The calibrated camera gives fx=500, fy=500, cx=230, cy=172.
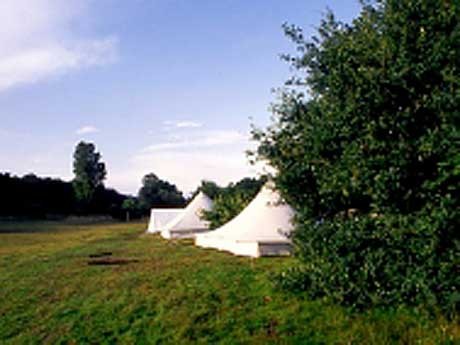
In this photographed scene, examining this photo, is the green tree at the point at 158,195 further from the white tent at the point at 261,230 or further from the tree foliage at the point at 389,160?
the tree foliage at the point at 389,160

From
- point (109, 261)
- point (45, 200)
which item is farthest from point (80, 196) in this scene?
point (109, 261)

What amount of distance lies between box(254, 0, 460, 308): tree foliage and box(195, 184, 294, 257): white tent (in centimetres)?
870

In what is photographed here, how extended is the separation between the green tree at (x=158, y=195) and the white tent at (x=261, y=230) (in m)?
63.0

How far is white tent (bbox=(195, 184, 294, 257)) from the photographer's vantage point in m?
17.7

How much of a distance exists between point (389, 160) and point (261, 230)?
36.9ft

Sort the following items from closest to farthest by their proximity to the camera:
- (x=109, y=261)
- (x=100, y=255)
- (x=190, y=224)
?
(x=109, y=261)
(x=100, y=255)
(x=190, y=224)

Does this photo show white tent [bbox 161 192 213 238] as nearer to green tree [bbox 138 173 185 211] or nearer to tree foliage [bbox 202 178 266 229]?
tree foliage [bbox 202 178 266 229]

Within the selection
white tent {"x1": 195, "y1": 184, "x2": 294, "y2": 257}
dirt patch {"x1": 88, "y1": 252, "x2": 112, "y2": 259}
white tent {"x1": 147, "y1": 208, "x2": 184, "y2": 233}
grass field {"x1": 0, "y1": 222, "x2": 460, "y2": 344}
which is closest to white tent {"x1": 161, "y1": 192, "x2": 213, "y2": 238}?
white tent {"x1": 147, "y1": 208, "x2": 184, "y2": 233}

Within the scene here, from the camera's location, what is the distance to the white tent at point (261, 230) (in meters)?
17.7

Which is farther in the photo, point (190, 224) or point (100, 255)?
point (190, 224)

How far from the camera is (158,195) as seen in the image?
9100cm

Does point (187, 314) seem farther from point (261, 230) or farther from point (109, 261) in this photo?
point (109, 261)

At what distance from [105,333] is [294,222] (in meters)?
3.84

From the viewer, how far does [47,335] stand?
7934mm
